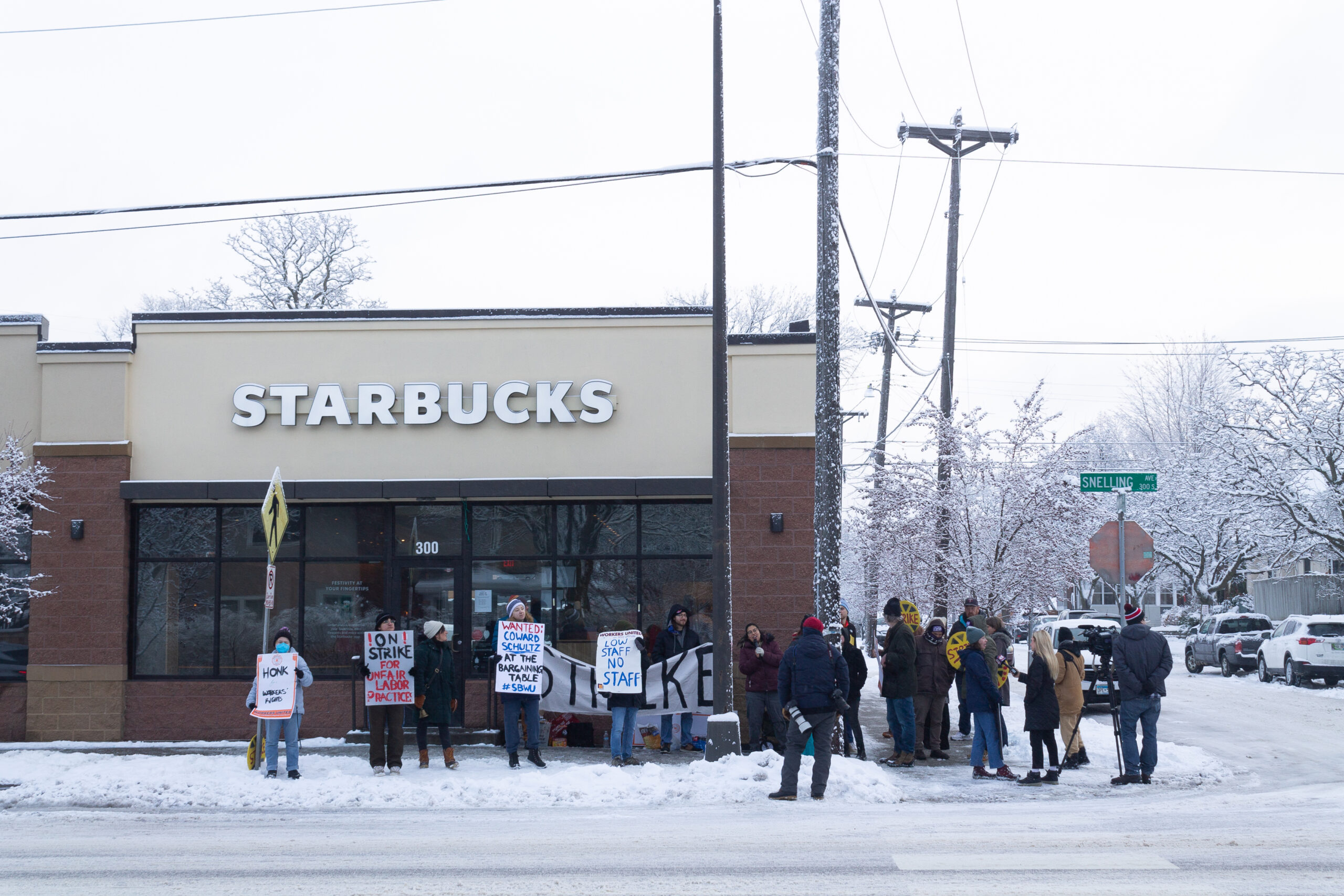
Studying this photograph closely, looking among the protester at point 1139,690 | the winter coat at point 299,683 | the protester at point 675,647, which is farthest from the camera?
the protester at point 675,647

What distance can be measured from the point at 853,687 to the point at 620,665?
2.92 meters

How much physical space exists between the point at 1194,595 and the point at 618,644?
43119mm

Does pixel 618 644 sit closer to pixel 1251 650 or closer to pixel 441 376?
pixel 441 376

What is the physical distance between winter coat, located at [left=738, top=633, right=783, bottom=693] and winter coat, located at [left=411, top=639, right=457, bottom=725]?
11.3 feet

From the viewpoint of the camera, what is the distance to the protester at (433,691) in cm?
1319

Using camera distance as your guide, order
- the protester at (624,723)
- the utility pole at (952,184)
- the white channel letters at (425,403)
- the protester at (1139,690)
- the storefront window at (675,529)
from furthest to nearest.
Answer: the utility pole at (952,184) < the storefront window at (675,529) < the white channel letters at (425,403) < the protester at (624,723) < the protester at (1139,690)

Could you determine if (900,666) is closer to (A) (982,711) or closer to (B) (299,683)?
(A) (982,711)

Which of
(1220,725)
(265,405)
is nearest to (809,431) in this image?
(265,405)

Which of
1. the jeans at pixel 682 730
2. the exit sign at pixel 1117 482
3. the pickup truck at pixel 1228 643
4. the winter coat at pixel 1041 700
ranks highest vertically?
the exit sign at pixel 1117 482

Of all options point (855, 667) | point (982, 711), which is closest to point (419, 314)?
point (855, 667)

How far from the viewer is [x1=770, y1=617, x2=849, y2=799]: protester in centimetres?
1106

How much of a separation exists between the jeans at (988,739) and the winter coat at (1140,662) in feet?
4.57

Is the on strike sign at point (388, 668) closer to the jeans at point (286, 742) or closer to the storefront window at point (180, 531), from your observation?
the jeans at point (286, 742)

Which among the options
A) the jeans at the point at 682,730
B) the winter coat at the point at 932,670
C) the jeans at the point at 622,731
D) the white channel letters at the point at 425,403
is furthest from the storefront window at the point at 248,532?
the winter coat at the point at 932,670
